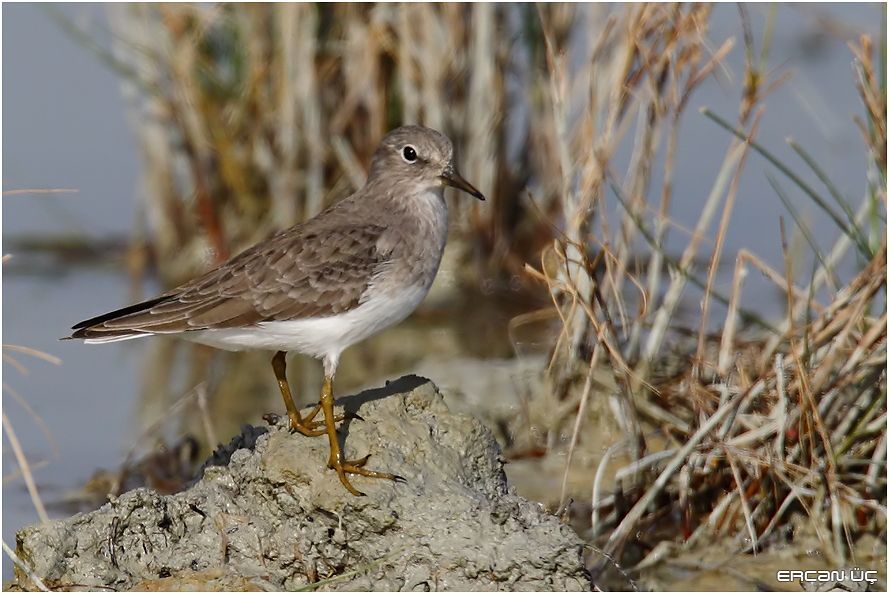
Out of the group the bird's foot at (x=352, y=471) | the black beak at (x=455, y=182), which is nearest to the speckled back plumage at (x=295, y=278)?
the black beak at (x=455, y=182)

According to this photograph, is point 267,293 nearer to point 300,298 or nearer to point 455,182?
point 300,298

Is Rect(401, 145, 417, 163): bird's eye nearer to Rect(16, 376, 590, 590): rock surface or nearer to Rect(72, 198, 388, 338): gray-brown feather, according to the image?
Rect(72, 198, 388, 338): gray-brown feather

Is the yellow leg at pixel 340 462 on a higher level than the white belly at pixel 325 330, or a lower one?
lower

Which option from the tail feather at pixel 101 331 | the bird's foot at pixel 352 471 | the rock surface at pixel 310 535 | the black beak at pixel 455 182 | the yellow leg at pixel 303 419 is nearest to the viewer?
the rock surface at pixel 310 535

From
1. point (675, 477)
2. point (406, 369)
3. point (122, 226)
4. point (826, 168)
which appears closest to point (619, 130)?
point (675, 477)

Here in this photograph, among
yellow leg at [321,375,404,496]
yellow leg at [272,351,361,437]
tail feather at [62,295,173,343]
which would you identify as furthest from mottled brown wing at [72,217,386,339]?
yellow leg at [321,375,404,496]

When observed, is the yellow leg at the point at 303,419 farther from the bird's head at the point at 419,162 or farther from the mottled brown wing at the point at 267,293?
the bird's head at the point at 419,162

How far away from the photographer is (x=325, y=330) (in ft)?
19.9

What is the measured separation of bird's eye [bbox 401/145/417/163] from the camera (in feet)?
22.3

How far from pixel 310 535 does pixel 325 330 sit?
1.06 m

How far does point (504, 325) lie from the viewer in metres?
9.91

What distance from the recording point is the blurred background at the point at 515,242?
250 inches

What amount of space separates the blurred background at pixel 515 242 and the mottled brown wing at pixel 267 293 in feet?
1.76

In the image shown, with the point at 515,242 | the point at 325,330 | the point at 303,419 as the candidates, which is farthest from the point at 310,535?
the point at 515,242
